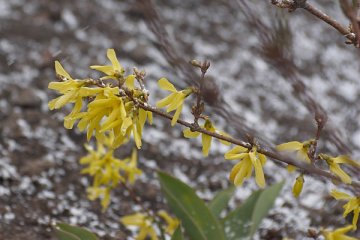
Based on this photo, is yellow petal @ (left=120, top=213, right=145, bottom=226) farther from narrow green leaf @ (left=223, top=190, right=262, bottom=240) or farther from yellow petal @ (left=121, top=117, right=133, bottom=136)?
yellow petal @ (left=121, top=117, right=133, bottom=136)

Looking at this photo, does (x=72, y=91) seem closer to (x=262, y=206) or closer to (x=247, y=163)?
(x=247, y=163)

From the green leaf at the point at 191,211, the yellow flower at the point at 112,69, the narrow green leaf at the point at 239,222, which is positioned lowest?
the narrow green leaf at the point at 239,222

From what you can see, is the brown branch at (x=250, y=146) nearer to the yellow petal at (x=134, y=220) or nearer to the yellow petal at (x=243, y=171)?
the yellow petal at (x=243, y=171)

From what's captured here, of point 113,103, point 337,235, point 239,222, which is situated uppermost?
point 113,103

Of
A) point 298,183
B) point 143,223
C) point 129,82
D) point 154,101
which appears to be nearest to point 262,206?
point 143,223

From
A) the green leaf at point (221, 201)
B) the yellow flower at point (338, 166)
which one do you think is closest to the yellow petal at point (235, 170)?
the yellow flower at point (338, 166)
